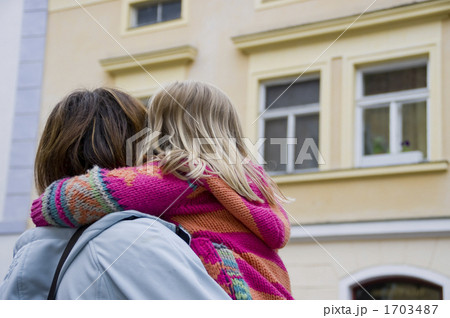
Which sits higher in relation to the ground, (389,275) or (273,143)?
(273,143)

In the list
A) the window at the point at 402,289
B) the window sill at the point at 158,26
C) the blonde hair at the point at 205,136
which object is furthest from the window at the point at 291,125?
the blonde hair at the point at 205,136

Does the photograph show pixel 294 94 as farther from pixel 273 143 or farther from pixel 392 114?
pixel 392 114

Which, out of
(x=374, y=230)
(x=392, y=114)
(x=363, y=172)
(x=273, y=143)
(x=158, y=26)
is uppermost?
(x=158, y=26)

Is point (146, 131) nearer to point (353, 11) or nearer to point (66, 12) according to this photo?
point (353, 11)

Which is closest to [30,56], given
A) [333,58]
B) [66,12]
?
[66,12]

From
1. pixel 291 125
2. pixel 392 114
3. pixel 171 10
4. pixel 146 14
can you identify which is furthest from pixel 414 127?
pixel 146 14

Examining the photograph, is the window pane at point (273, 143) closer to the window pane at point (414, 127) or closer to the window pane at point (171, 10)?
the window pane at point (414, 127)

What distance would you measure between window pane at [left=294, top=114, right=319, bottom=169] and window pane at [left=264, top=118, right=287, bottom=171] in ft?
0.27

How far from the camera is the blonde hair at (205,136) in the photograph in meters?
0.95

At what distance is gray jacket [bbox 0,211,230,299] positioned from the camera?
771 mm

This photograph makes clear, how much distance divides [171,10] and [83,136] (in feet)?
11.0

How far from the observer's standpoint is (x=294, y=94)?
4.16 metres

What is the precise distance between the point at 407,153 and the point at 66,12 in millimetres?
2091
